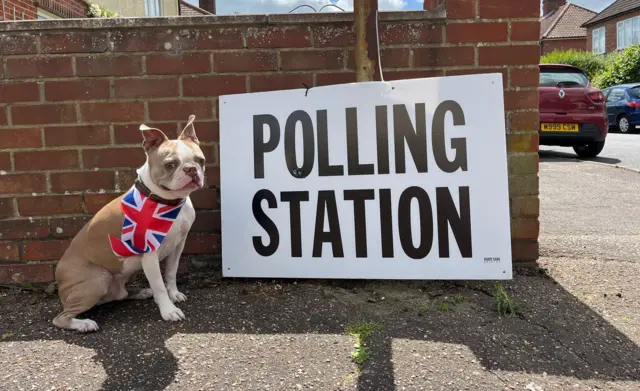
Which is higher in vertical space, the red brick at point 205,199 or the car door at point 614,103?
the car door at point 614,103

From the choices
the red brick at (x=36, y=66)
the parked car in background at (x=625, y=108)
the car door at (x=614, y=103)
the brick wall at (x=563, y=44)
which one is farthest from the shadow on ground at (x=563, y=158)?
the brick wall at (x=563, y=44)

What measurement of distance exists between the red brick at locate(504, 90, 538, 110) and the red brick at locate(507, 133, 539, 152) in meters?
0.17

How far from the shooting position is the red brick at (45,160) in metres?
3.25

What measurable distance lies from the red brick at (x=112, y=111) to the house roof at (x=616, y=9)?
4114cm

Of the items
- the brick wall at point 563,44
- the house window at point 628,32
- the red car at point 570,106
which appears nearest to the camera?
the red car at point 570,106

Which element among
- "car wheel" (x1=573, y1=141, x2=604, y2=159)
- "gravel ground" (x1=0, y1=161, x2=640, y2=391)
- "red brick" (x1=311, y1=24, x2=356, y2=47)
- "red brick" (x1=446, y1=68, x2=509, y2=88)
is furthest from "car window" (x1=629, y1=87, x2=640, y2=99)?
"red brick" (x1=311, y1=24, x2=356, y2=47)

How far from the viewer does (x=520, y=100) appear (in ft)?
10.6

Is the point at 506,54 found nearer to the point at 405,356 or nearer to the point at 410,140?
the point at 410,140

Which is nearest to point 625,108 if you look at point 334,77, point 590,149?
point 590,149

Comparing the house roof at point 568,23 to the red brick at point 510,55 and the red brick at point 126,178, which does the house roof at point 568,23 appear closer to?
the red brick at point 510,55

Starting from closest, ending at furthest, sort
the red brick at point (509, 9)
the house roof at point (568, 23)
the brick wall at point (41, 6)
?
the red brick at point (509, 9), the brick wall at point (41, 6), the house roof at point (568, 23)

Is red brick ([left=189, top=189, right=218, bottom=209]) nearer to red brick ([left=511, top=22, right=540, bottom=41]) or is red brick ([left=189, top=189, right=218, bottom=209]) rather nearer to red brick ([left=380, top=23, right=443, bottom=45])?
red brick ([left=380, top=23, right=443, bottom=45])

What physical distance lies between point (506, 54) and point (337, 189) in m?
1.32

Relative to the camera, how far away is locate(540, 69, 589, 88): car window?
9.89 meters
